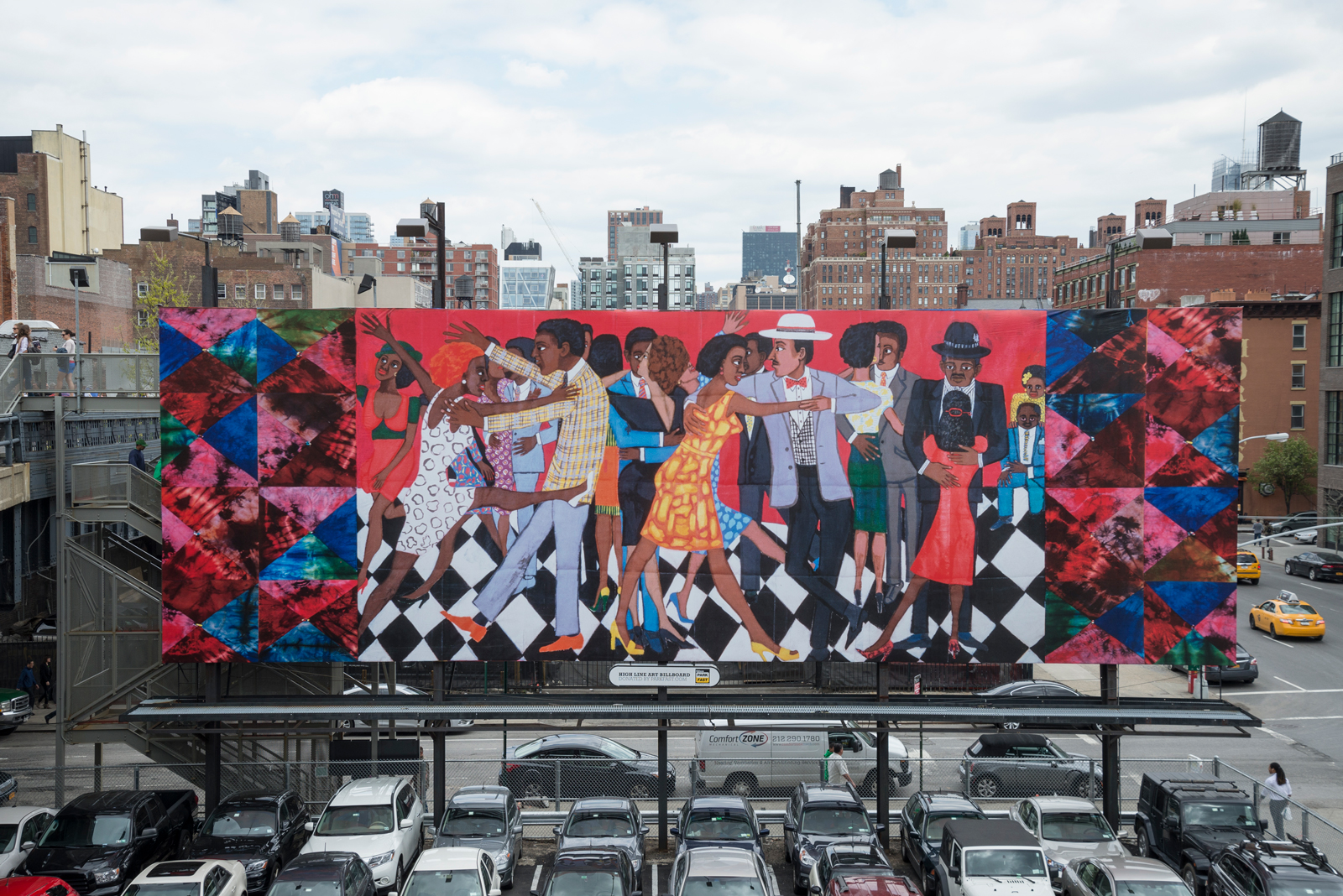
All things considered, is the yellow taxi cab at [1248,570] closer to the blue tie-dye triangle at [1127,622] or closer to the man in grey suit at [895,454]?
the blue tie-dye triangle at [1127,622]

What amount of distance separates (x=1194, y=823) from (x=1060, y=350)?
9021mm

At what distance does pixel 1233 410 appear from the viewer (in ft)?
60.1

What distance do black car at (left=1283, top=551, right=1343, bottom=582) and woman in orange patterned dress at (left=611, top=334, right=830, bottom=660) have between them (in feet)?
143

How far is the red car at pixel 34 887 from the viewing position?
15.1m

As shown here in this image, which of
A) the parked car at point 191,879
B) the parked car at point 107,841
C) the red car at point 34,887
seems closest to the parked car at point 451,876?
the parked car at point 191,879

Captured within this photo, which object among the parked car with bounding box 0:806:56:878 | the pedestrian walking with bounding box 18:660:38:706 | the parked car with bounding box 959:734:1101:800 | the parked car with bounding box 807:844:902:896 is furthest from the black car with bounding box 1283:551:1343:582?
the pedestrian walking with bounding box 18:660:38:706

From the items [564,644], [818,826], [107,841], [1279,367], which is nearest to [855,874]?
[818,826]

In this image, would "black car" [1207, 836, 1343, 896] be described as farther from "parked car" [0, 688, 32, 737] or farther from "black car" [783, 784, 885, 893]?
"parked car" [0, 688, 32, 737]

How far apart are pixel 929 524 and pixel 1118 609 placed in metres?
3.80

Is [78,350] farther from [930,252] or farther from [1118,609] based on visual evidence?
[930,252]

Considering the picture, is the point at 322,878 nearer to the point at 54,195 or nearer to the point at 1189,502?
the point at 1189,502

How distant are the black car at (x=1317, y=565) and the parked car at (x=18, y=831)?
177ft

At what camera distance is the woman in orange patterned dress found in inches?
734

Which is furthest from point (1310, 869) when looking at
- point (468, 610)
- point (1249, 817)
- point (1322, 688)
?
point (1322, 688)
